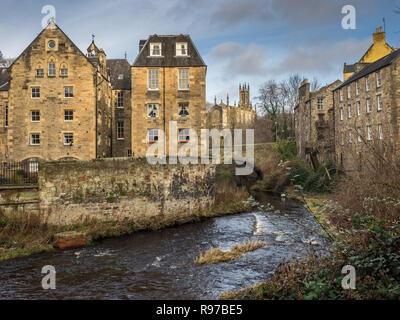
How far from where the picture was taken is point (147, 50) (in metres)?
28.2

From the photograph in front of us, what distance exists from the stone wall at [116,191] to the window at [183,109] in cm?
916

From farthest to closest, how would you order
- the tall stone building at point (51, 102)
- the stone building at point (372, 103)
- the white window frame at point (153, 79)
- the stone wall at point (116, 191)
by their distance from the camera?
the white window frame at point (153, 79)
the tall stone building at point (51, 102)
the stone building at point (372, 103)
the stone wall at point (116, 191)

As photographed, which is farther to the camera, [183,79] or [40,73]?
[183,79]

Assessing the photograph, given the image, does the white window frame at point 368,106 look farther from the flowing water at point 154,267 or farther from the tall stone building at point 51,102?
the tall stone building at point 51,102

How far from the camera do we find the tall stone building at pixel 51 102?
88.6 feet

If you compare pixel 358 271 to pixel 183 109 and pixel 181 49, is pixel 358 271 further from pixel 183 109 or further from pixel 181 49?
pixel 181 49

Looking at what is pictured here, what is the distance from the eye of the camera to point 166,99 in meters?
27.5

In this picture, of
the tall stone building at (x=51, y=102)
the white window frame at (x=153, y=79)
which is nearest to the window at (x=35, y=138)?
the tall stone building at (x=51, y=102)

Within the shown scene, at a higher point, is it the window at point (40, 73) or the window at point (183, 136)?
the window at point (40, 73)

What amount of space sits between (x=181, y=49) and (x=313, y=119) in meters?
19.5

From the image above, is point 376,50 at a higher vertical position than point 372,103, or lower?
higher

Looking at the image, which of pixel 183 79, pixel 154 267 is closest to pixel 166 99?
pixel 183 79

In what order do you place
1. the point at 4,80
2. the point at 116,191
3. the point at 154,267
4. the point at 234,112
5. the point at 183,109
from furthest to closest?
the point at 234,112 → the point at 4,80 → the point at 183,109 → the point at 116,191 → the point at 154,267

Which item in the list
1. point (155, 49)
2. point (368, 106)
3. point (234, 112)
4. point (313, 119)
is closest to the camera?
point (155, 49)
